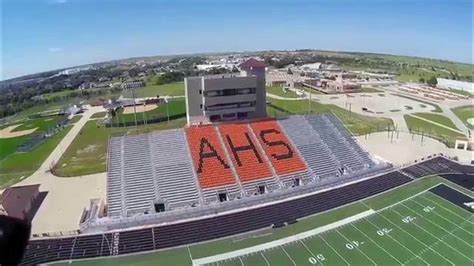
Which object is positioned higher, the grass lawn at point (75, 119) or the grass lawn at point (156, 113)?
the grass lawn at point (156, 113)

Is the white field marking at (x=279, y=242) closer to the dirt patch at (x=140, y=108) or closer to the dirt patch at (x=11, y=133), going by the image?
the dirt patch at (x=140, y=108)

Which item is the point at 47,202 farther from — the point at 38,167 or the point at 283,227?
the point at 283,227

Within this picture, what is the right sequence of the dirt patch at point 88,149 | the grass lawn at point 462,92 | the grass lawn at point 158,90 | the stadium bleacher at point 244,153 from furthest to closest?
the grass lawn at point 158,90 < the grass lawn at point 462,92 < the dirt patch at point 88,149 < the stadium bleacher at point 244,153

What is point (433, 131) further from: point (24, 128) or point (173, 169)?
point (24, 128)

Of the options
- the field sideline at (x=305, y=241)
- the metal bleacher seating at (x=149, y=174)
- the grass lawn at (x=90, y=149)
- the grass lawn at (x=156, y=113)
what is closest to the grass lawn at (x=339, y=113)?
the grass lawn at (x=156, y=113)

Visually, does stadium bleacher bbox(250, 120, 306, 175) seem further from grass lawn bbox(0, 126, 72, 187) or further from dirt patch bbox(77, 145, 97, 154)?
grass lawn bbox(0, 126, 72, 187)

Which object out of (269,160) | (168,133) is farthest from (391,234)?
(168,133)

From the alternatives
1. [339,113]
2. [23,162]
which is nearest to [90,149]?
[23,162]
